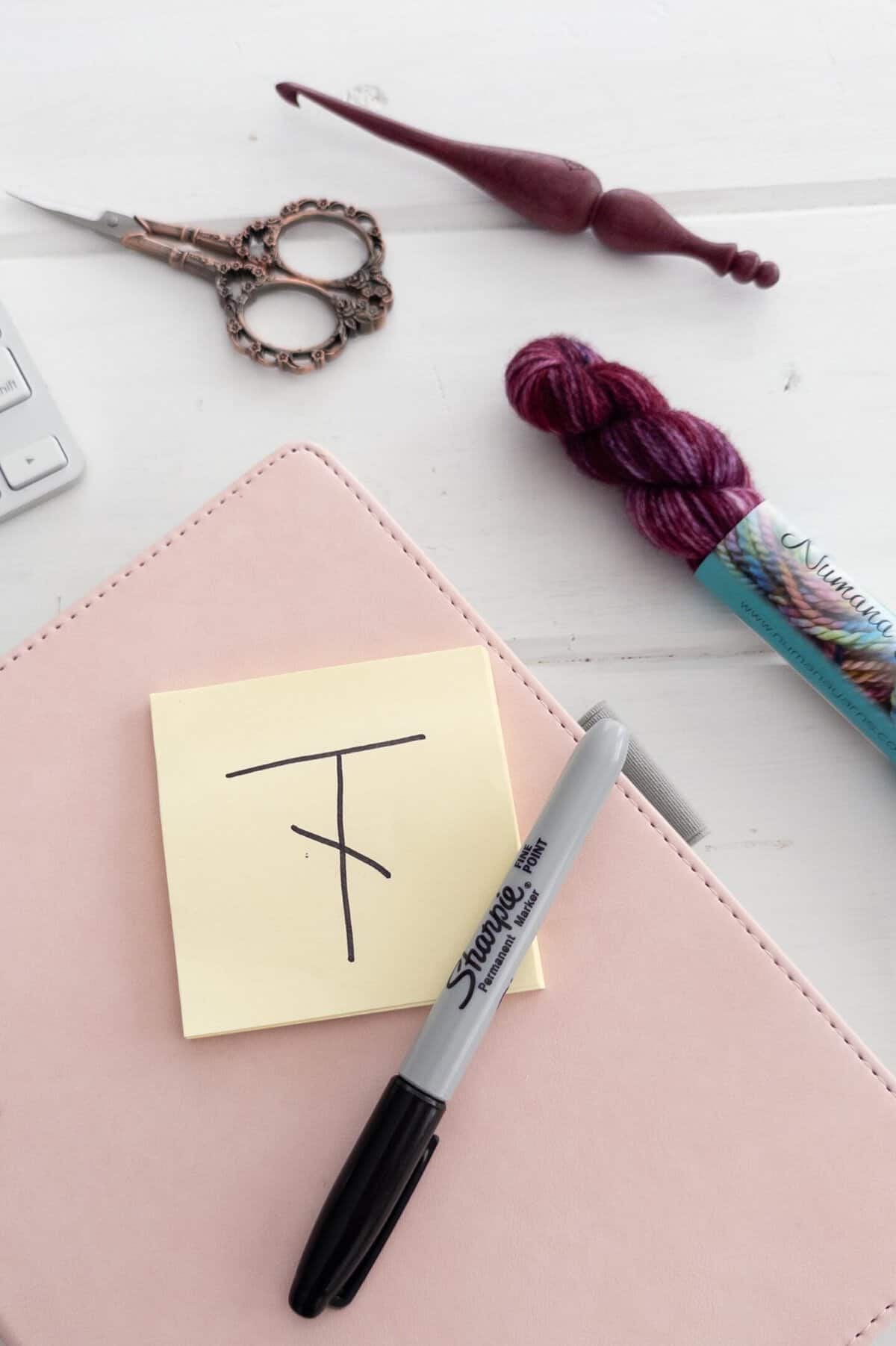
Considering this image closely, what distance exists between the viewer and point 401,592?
16.9 inches

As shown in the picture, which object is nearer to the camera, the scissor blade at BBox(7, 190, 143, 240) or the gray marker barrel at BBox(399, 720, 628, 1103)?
the gray marker barrel at BBox(399, 720, 628, 1103)

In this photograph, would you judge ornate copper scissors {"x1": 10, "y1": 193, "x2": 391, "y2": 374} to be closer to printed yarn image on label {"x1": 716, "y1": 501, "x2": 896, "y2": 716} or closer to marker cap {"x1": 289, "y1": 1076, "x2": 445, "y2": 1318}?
printed yarn image on label {"x1": 716, "y1": 501, "x2": 896, "y2": 716}

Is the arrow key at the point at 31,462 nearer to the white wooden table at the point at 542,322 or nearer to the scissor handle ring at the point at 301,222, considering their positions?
the white wooden table at the point at 542,322

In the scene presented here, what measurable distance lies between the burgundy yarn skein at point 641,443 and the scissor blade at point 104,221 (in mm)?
233

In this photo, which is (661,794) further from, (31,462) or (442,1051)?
(31,462)

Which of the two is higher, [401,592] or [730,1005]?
[401,592]

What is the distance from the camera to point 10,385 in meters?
0.53

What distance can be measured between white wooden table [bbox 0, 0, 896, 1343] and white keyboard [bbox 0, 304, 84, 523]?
0.06ft

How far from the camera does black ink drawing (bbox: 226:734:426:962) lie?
0.39m

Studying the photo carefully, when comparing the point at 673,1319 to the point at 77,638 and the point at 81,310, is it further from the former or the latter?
the point at 81,310

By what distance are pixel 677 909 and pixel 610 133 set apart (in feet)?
1.50

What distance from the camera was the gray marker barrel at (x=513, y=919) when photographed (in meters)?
0.37

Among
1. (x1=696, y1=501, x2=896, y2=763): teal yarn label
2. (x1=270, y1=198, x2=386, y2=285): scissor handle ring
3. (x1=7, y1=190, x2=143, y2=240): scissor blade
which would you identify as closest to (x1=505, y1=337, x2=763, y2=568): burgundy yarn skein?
(x1=696, y1=501, x2=896, y2=763): teal yarn label

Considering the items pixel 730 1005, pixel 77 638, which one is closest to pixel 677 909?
pixel 730 1005
